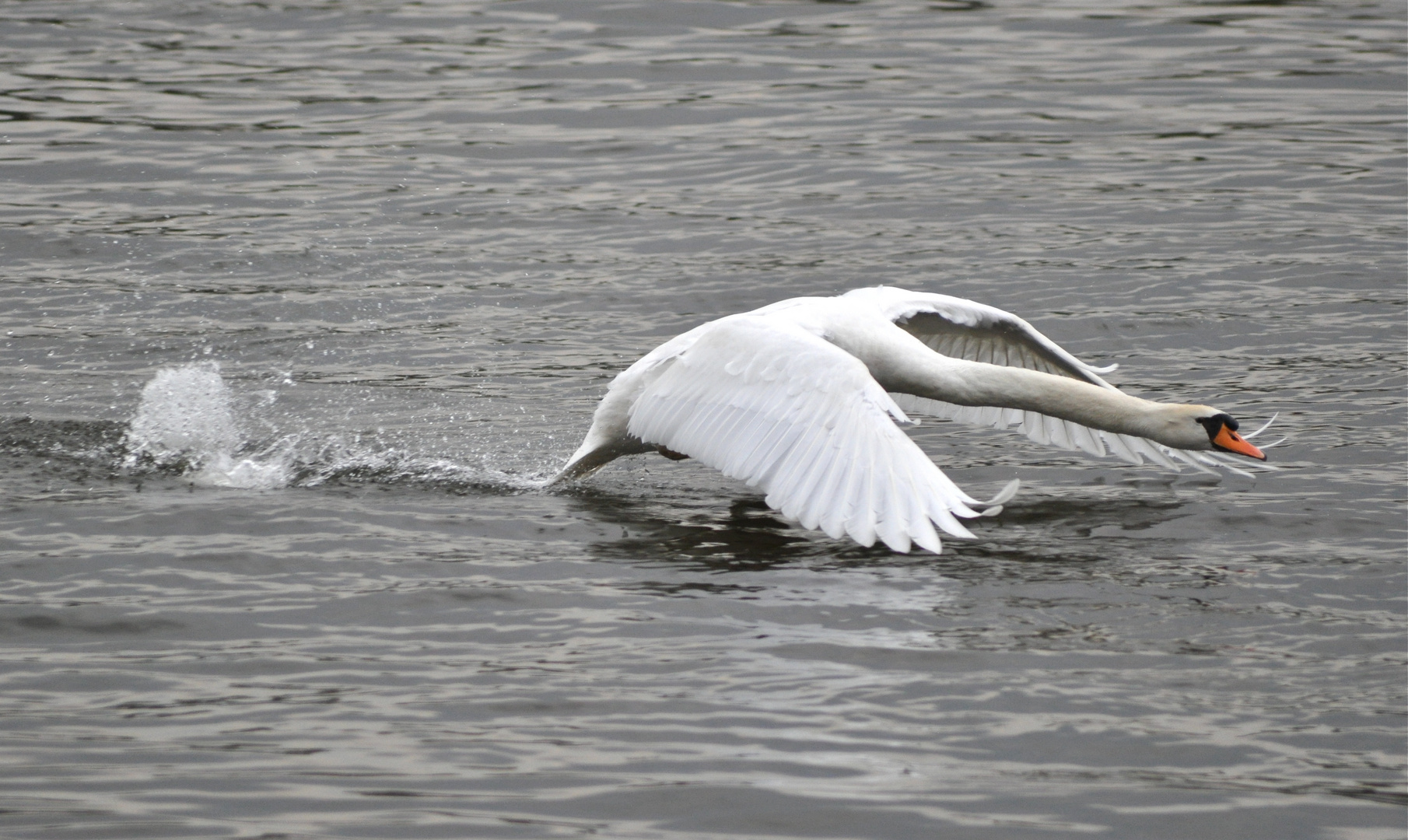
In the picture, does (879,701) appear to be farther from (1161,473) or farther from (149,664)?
(1161,473)

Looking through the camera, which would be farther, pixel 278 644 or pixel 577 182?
pixel 577 182

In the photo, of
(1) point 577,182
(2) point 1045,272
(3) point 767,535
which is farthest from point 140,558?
(1) point 577,182

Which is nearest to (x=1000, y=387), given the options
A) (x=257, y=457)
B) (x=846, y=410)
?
(x=846, y=410)

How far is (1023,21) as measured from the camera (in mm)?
19766

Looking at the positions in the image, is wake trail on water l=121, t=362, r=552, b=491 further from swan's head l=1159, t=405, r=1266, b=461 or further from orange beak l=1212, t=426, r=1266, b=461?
orange beak l=1212, t=426, r=1266, b=461

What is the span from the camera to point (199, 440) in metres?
9.10

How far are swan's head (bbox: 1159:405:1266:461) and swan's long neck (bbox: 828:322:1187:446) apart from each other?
11 mm

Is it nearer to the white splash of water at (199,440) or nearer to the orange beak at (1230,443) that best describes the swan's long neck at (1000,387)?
the orange beak at (1230,443)

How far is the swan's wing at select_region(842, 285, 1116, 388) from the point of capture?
856 cm

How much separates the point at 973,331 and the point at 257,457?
11.8 ft

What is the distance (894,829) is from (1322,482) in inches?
163

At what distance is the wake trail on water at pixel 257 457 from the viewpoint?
8.55 m

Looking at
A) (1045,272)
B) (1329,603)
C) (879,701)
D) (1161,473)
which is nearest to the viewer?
(879,701)

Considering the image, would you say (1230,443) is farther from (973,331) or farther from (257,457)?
(257,457)
